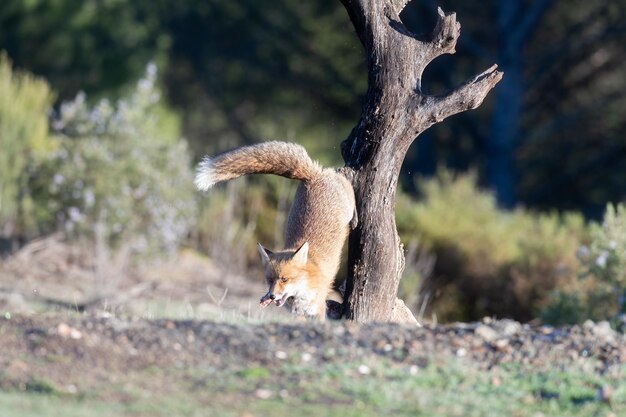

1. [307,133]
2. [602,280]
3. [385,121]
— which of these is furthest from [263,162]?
[307,133]

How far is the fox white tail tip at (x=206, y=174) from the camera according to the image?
23.9 ft

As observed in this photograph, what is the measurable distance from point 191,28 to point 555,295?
16101mm

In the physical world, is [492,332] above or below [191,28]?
below

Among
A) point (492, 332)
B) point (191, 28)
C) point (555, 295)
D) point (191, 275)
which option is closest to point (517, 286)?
point (555, 295)

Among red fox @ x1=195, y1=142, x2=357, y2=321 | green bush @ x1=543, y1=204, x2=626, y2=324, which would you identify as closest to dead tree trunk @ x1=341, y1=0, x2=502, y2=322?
red fox @ x1=195, y1=142, x2=357, y2=321

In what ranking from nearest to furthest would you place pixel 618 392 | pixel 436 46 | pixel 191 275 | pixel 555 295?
pixel 618 392 → pixel 436 46 → pixel 555 295 → pixel 191 275

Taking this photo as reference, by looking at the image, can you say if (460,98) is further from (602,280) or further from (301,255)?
(602,280)

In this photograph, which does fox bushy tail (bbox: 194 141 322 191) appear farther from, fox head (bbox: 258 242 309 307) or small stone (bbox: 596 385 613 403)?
small stone (bbox: 596 385 613 403)

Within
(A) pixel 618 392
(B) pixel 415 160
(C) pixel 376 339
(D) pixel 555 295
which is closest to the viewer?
(A) pixel 618 392

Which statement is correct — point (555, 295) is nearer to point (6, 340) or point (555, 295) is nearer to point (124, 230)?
point (124, 230)

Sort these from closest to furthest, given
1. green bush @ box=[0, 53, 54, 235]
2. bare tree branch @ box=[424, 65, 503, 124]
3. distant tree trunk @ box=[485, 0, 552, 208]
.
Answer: bare tree branch @ box=[424, 65, 503, 124] → green bush @ box=[0, 53, 54, 235] → distant tree trunk @ box=[485, 0, 552, 208]

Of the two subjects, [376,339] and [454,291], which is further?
[454,291]

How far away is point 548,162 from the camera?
25.5m

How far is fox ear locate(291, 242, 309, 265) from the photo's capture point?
24.3 feet
